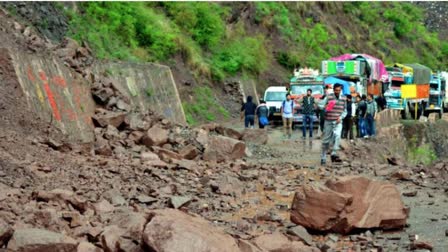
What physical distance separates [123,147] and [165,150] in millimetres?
822

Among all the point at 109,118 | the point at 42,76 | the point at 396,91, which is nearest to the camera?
the point at 42,76

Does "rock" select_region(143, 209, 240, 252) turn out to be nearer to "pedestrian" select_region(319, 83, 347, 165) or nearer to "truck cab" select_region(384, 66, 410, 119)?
"pedestrian" select_region(319, 83, 347, 165)

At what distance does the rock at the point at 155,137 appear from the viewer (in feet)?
48.5

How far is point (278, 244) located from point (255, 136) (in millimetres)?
12774

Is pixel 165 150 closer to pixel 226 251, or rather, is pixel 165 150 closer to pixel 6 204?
pixel 6 204

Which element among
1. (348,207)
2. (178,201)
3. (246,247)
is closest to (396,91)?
(348,207)

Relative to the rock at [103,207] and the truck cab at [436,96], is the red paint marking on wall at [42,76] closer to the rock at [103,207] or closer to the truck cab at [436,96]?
the rock at [103,207]

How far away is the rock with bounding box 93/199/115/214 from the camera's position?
835 cm

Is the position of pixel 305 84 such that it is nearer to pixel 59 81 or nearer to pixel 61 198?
pixel 59 81

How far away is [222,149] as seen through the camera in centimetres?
1544

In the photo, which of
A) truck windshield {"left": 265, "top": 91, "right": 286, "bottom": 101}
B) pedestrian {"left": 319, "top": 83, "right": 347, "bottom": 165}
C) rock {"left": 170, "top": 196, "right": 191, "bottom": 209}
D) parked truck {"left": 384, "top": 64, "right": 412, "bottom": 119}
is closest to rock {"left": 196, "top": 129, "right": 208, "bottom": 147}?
pedestrian {"left": 319, "top": 83, "right": 347, "bottom": 165}

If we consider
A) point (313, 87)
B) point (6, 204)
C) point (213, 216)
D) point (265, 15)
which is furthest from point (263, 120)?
point (265, 15)

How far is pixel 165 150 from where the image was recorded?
1410cm

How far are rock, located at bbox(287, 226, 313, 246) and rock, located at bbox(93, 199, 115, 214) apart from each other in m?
2.14
